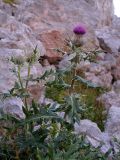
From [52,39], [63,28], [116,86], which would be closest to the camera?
[116,86]

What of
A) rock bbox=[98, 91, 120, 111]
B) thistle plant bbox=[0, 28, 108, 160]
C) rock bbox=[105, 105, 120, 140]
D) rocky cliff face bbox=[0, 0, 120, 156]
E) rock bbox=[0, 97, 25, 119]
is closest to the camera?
thistle plant bbox=[0, 28, 108, 160]

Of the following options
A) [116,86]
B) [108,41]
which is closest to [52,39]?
[116,86]

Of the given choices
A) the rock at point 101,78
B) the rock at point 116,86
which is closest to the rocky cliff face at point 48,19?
the rock at point 101,78

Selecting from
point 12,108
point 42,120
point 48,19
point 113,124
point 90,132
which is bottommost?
point 113,124

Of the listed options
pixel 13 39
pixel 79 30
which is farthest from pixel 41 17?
pixel 79 30

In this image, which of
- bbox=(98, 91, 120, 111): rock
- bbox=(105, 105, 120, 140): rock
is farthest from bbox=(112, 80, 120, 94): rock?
bbox=(105, 105, 120, 140): rock

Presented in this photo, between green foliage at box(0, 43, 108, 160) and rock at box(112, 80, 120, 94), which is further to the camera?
rock at box(112, 80, 120, 94)

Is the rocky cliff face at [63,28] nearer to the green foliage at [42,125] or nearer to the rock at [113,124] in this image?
the rock at [113,124]

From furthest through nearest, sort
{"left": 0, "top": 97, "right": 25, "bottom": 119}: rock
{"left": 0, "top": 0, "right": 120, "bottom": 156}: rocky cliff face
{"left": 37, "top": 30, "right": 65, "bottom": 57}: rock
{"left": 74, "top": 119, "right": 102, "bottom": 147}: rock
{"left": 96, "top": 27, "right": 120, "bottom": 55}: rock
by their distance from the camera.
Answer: {"left": 96, "top": 27, "right": 120, "bottom": 55}: rock → {"left": 37, "top": 30, "right": 65, "bottom": 57}: rock → {"left": 0, "top": 0, "right": 120, "bottom": 156}: rocky cliff face → {"left": 74, "top": 119, "right": 102, "bottom": 147}: rock → {"left": 0, "top": 97, "right": 25, "bottom": 119}: rock

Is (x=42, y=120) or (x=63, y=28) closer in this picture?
(x=42, y=120)

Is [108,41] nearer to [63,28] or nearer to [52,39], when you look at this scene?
[63,28]

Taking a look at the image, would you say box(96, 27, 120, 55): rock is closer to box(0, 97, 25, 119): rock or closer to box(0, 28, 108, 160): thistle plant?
box(0, 97, 25, 119): rock

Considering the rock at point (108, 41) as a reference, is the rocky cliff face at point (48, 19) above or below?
above

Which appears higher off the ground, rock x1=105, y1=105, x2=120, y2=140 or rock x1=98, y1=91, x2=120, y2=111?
rock x1=105, y1=105, x2=120, y2=140
